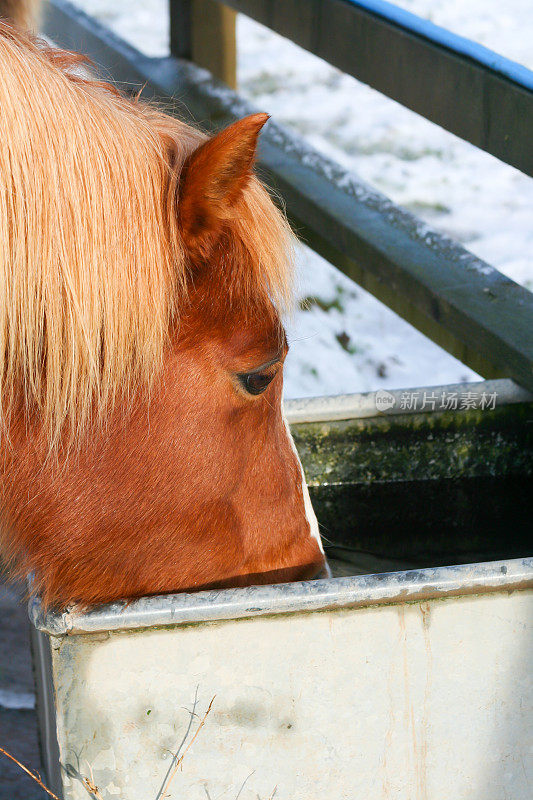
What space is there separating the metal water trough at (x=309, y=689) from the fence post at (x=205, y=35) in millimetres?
2880

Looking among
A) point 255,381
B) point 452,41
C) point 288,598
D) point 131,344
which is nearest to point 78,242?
point 131,344

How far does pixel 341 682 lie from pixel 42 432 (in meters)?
0.52

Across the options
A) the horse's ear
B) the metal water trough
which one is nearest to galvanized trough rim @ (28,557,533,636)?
Answer: the metal water trough

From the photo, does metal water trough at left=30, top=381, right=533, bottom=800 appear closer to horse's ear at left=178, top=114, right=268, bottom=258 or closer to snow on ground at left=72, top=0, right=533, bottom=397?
horse's ear at left=178, top=114, right=268, bottom=258

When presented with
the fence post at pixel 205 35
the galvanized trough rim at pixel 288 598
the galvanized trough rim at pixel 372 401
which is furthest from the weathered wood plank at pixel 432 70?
the fence post at pixel 205 35

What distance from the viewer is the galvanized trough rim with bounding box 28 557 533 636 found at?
1.13 meters

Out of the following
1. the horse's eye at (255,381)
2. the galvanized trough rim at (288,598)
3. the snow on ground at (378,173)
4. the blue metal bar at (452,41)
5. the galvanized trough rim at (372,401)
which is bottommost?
the snow on ground at (378,173)

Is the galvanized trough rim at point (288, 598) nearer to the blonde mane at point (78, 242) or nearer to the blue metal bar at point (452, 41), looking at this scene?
the blonde mane at point (78, 242)

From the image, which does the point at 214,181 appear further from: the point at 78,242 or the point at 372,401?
the point at 372,401

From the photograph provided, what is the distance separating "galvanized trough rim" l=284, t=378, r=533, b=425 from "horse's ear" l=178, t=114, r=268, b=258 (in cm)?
74

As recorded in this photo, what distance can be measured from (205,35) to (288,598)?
2988 mm

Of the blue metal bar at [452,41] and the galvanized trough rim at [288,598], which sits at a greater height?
the blue metal bar at [452,41]

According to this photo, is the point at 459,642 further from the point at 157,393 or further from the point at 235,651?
the point at 157,393

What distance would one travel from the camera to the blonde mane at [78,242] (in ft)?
3.53
